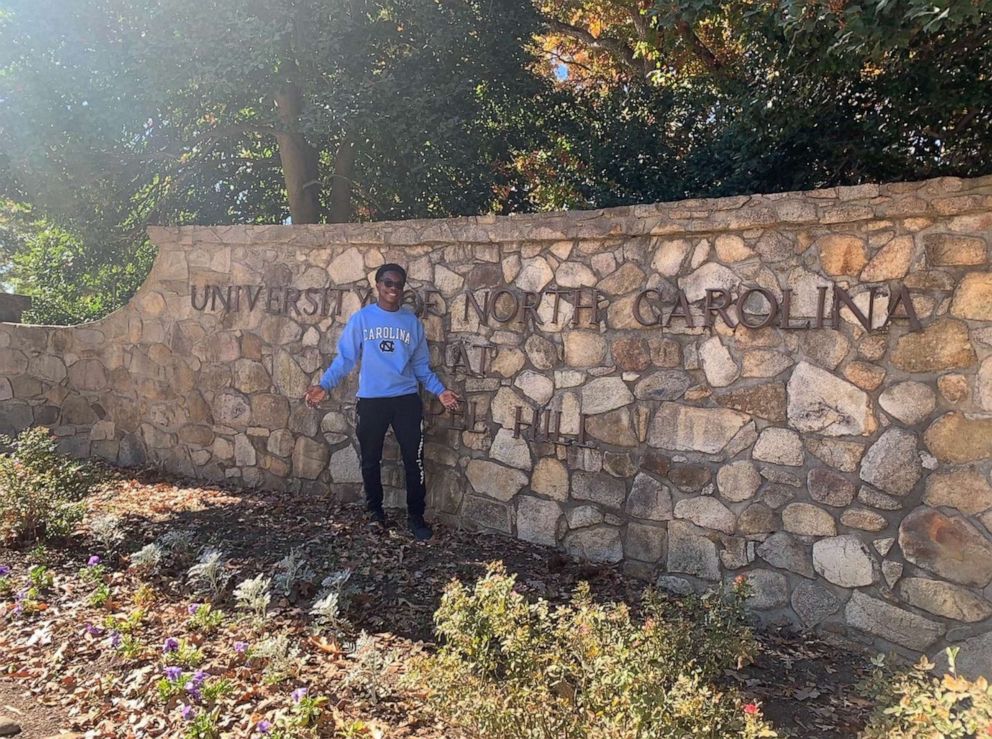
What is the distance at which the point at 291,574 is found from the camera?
3846mm

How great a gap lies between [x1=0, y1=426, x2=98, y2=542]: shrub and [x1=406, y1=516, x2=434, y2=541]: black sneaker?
193cm

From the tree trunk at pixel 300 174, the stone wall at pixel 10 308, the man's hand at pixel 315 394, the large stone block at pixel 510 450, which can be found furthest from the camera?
the tree trunk at pixel 300 174

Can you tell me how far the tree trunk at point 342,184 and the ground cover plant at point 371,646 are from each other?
13.8 ft

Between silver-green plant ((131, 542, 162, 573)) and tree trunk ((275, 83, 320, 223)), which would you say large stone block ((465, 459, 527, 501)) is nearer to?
silver-green plant ((131, 542, 162, 573))

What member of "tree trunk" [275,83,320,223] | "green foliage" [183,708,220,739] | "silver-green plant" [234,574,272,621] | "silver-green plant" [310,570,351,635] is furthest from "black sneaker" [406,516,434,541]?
"tree trunk" [275,83,320,223]

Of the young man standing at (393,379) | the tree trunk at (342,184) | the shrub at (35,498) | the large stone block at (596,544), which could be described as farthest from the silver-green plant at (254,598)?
the tree trunk at (342,184)

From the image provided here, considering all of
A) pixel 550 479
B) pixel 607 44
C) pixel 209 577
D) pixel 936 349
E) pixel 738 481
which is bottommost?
pixel 209 577

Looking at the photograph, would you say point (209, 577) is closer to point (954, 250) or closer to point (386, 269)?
point (386, 269)

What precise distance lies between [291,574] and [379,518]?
113 centimetres

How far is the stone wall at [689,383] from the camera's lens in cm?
350

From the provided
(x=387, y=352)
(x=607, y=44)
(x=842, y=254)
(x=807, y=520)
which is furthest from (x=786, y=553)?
(x=607, y=44)

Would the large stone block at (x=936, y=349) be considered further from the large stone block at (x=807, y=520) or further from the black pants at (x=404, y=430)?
the black pants at (x=404, y=430)

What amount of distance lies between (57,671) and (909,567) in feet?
12.1

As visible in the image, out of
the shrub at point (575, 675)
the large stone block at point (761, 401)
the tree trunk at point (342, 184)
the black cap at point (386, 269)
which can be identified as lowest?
the shrub at point (575, 675)
